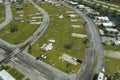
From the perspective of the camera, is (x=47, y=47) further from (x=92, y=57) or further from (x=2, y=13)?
(x=2, y=13)

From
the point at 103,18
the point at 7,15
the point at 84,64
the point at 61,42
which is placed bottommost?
the point at 7,15

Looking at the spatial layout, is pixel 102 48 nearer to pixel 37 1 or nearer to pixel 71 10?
pixel 71 10

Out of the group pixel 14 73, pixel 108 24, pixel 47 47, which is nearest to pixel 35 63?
pixel 14 73

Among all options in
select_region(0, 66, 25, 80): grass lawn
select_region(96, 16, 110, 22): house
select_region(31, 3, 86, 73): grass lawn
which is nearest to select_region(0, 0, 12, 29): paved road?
select_region(31, 3, 86, 73): grass lawn

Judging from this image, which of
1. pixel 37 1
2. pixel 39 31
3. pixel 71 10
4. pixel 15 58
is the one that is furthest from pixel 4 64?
pixel 37 1

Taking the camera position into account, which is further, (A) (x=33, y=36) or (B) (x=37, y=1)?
(B) (x=37, y=1)

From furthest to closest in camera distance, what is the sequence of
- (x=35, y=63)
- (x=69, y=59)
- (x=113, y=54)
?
1. (x=113, y=54)
2. (x=69, y=59)
3. (x=35, y=63)

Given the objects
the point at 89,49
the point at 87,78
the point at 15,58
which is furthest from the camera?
the point at 89,49
